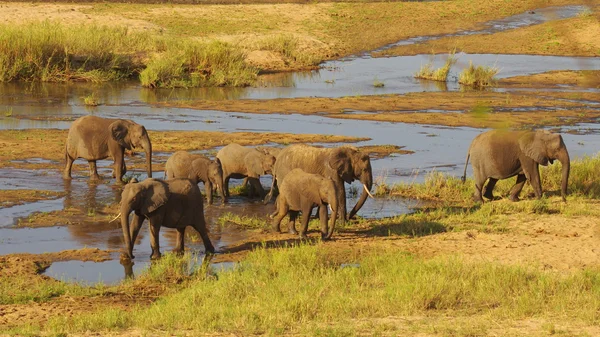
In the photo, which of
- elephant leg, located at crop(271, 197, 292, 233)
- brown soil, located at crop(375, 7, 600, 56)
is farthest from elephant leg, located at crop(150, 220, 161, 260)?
brown soil, located at crop(375, 7, 600, 56)

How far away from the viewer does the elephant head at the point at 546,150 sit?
47.8 feet

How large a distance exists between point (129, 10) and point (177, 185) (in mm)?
33009

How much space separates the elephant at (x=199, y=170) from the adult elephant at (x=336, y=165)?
105 centimetres

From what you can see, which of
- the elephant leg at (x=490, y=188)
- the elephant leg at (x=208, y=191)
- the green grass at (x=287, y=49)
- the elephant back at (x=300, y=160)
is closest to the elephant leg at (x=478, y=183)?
the elephant leg at (x=490, y=188)

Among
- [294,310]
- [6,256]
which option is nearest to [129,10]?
[6,256]

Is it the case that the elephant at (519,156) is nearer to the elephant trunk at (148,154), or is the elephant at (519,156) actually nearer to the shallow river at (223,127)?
the shallow river at (223,127)

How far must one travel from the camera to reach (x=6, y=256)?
11078 millimetres

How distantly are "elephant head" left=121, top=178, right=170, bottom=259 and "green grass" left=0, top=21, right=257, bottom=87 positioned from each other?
19081 mm

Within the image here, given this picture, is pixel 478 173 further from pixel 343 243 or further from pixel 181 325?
pixel 181 325

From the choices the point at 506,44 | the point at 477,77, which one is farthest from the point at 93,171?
the point at 506,44

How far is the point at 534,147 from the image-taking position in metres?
14.7

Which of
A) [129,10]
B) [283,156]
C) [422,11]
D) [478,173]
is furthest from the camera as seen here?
[422,11]

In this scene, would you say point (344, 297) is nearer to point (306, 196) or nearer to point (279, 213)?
point (306, 196)

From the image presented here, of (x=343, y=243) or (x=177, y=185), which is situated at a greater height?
(x=177, y=185)
